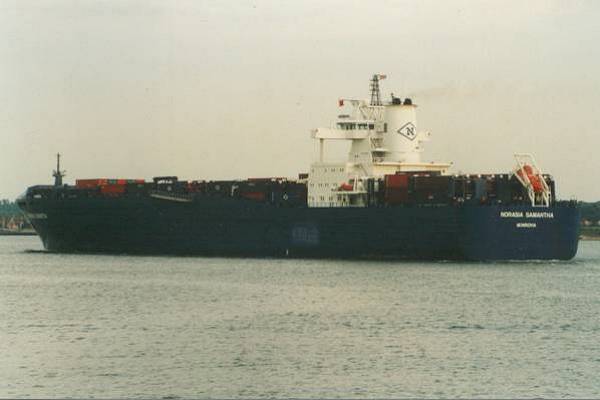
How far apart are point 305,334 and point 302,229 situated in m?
32.4

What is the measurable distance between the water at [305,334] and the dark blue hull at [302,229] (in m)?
2.95

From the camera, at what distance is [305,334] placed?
3578cm

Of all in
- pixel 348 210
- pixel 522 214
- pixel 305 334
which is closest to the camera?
pixel 305 334

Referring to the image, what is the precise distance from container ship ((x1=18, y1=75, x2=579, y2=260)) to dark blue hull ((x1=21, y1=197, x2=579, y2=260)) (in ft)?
0.21

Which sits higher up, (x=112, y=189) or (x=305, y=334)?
(x=112, y=189)

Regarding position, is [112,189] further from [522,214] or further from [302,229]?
[522,214]

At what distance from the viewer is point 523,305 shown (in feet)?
144

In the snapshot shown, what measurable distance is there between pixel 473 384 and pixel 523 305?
53.9 feet

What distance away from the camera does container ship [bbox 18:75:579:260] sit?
61750 mm

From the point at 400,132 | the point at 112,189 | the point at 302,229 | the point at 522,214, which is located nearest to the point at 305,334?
the point at 522,214

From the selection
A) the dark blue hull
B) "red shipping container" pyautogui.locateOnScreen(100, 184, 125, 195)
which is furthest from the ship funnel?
"red shipping container" pyautogui.locateOnScreen(100, 184, 125, 195)

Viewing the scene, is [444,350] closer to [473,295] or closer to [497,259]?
[473,295]

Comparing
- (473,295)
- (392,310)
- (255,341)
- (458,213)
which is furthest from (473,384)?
(458,213)

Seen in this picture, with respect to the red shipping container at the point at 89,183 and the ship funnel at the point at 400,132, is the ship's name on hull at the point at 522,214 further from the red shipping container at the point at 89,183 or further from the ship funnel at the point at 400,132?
the red shipping container at the point at 89,183
